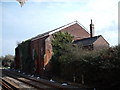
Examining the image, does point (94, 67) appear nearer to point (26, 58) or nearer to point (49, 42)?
point (49, 42)

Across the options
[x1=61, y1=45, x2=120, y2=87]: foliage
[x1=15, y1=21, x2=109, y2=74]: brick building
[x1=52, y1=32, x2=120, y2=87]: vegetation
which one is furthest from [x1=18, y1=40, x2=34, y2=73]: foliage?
[x1=61, y1=45, x2=120, y2=87]: foliage

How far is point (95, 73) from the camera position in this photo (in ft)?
53.8

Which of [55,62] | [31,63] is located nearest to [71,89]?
[55,62]

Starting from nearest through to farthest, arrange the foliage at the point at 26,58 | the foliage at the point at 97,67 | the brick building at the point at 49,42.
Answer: the foliage at the point at 97,67 → the brick building at the point at 49,42 → the foliage at the point at 26,58

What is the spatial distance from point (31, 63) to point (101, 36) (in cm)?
1225

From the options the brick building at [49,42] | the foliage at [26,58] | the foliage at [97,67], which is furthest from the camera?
the foliage at [26,58]

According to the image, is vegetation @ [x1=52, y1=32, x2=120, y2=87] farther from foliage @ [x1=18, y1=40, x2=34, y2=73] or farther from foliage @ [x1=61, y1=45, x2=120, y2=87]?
foliage @ [x1=18, y1=40, x2=34, y2=73]

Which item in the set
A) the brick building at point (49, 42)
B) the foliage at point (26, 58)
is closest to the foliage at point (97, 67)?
the brick building at point (49, 42)

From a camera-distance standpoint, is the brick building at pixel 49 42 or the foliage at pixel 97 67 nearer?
the foliage at pixel 97 67

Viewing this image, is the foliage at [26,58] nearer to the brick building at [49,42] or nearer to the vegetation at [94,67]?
the brick building at [49,42]

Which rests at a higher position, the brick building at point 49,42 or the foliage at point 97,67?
the brick building at point 49,42

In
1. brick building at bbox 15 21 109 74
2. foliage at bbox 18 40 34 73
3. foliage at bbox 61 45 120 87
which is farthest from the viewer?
foliage at bbox 18 40 34 73

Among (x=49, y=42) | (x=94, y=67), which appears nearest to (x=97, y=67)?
(x=94, y=67)

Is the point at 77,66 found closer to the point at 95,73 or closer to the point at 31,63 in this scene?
the point at 95,73
